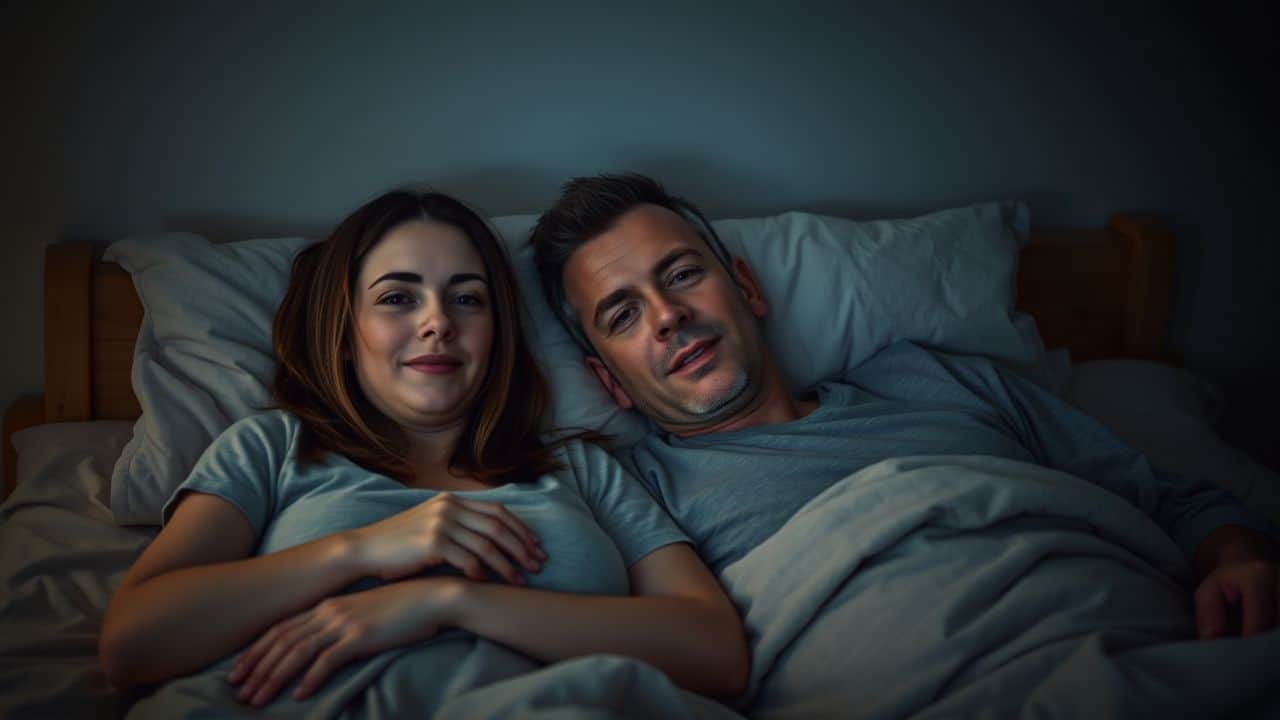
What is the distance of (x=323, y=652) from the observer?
875mm

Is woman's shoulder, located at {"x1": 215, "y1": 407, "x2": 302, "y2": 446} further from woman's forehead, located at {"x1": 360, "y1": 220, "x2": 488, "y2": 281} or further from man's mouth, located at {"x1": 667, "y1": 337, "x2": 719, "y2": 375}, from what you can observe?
man's mouth, located at {"x1": 667, "y1": 337, "x2": 719, "y2": 375}

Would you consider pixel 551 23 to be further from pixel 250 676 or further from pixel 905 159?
pixel 250 676

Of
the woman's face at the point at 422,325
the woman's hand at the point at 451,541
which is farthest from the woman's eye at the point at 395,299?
the woman's hand at the point at 451,541

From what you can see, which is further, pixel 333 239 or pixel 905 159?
pixel 905 159

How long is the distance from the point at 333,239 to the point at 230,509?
43 centimetres

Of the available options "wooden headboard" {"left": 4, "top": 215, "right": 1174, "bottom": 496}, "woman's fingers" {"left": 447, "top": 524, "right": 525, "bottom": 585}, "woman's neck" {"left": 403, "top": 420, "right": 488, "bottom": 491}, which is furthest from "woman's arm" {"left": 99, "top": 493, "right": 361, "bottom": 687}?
"wooden headboard" {"left": 4, "top": 215, "right": 1174, "bottom": 496}

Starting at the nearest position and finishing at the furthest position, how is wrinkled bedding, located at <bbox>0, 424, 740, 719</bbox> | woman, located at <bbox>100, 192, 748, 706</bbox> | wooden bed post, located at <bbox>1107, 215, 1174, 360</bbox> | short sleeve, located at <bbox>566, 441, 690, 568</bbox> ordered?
wrinkled bedding, located at <bbox>0, 424, 740, 719</bbox>
woman, located at <bbox>100, 192, 748, 706</bbox>
short sleeve, located at <bbox>566, 441, 690, 568</bbox>
wooden bed post, located at <bbox>1107, 215, 1174, 360</bbox>

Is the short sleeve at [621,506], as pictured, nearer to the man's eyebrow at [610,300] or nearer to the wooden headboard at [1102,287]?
the man's eyebrow at [610,300]

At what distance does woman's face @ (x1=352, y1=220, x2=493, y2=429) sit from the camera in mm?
1146

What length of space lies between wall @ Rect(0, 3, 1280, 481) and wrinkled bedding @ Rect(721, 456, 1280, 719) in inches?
34.9

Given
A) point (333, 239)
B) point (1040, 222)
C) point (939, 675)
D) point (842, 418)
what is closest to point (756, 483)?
point (842, 418)

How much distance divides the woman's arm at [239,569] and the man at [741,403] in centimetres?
34

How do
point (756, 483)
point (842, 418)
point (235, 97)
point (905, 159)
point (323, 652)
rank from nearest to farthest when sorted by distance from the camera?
1. point (323, 652)
2. point (756, 483)
3. point (842, 418)
4. point (235, 97)
5. point (905, 159)

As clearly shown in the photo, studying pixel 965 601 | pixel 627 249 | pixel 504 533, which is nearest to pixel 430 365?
pixel 504 533
